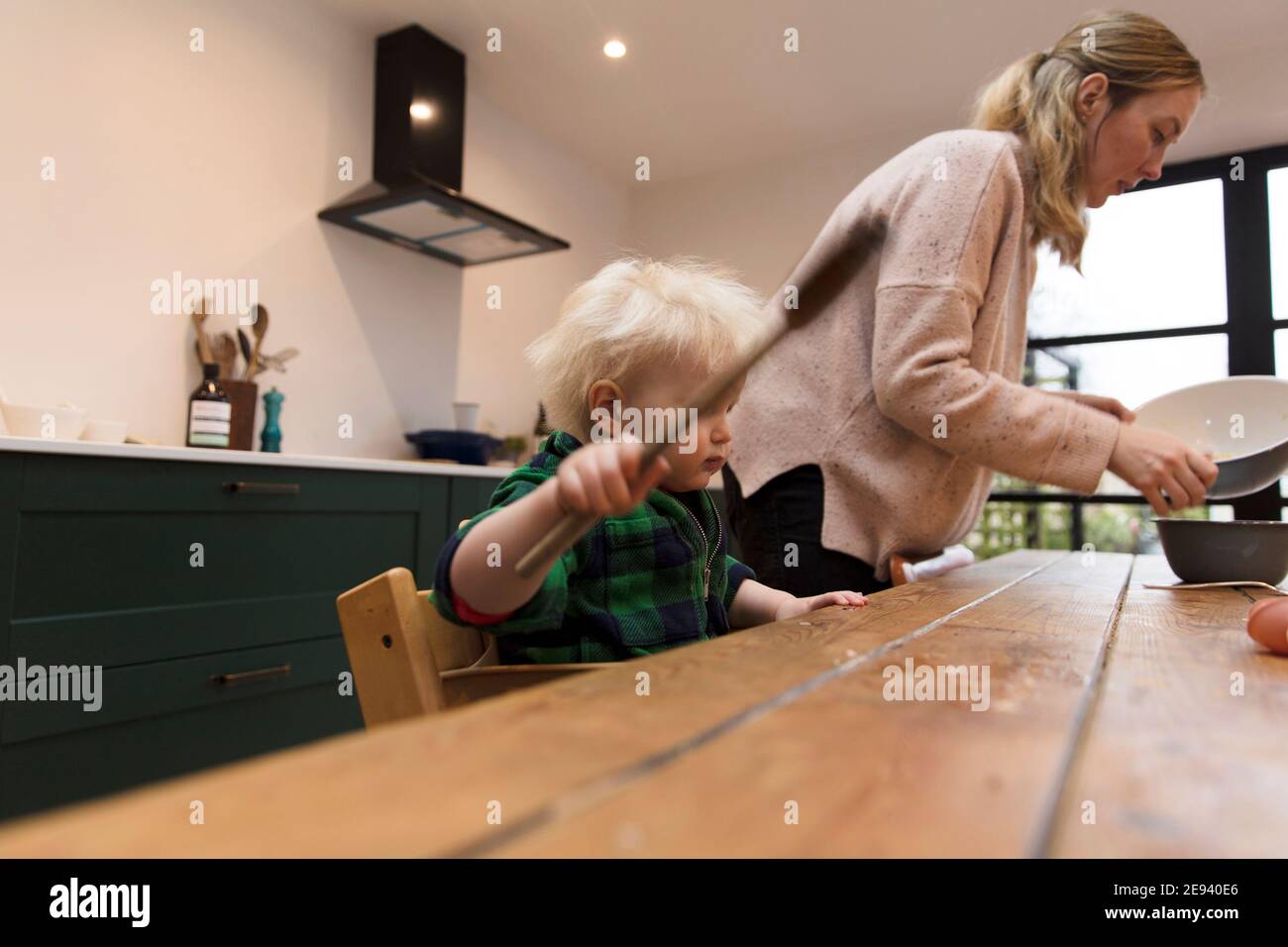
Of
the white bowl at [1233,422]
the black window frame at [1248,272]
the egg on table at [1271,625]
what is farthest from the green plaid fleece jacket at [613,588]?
the black window frame at [1248,272]

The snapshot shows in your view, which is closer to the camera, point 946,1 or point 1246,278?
point 946,1

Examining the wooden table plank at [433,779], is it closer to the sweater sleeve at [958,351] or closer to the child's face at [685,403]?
the child's face at [685,403]

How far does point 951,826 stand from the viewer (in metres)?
0.25

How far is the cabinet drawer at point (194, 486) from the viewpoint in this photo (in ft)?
5.37

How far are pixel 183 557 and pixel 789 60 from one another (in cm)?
291

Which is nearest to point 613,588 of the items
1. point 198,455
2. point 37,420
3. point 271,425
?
point 198,455

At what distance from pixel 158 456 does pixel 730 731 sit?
72.3 inches

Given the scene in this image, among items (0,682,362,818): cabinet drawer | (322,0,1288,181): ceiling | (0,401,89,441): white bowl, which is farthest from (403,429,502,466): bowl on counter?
(322,0,1288,181): ceiling

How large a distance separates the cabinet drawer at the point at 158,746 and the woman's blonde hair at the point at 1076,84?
6.41ft

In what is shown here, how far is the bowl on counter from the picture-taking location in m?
3.11

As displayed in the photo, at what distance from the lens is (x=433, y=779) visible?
256 millimetres
